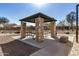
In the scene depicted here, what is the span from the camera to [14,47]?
4.21 metres

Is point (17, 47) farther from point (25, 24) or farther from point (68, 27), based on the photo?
point (68, 27)

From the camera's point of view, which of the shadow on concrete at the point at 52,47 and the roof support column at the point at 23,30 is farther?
the roof support column at the point at 23,30

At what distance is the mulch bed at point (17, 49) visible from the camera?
4145 mm

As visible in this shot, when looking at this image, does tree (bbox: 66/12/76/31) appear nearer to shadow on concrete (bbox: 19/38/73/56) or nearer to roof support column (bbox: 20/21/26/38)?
shadow on concrete (bbox: 19/38/73/56)

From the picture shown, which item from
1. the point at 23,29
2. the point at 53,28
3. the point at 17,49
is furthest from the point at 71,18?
the point at 17,49

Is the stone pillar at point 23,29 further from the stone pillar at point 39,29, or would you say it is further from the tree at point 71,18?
the tree at point 71,18

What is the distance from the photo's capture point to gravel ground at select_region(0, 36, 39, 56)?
13.6ft

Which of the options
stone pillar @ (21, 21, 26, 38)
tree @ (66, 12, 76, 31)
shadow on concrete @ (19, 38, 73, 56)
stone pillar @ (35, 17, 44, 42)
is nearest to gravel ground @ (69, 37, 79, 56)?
shadow on concrete @ (19, 38, 73, 56)

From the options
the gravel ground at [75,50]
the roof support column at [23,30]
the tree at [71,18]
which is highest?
the tree at [71,18]

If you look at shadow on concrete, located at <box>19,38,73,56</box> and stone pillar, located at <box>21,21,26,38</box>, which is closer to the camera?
shadow on concrete, located at <box>19,38,73,56</box>

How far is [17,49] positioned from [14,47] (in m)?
0.09

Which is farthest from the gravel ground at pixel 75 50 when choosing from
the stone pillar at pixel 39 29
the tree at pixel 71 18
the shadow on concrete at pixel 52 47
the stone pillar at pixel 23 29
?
the stone pillar at pixel 23 29

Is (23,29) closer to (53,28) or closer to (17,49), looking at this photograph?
(17,49)

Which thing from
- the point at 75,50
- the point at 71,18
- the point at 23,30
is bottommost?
the point at 75,50
